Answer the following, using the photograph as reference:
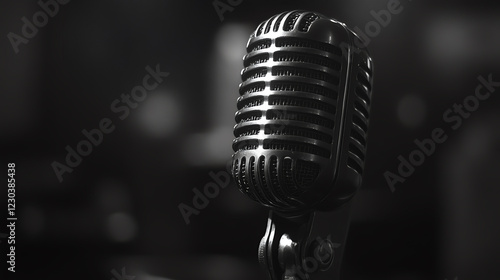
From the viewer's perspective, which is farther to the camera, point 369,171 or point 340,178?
point 369,171

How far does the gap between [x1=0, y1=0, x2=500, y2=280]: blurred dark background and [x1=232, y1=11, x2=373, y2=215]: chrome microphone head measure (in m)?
0.60

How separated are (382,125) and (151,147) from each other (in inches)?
31.1

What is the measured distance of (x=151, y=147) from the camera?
80.4 inches

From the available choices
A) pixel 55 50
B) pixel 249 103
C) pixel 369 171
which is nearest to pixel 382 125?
pixel 369 171

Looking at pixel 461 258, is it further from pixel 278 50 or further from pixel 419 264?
pixel 278 50

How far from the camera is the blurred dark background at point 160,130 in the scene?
5.11 feet

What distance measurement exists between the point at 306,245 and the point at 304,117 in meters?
0.19
